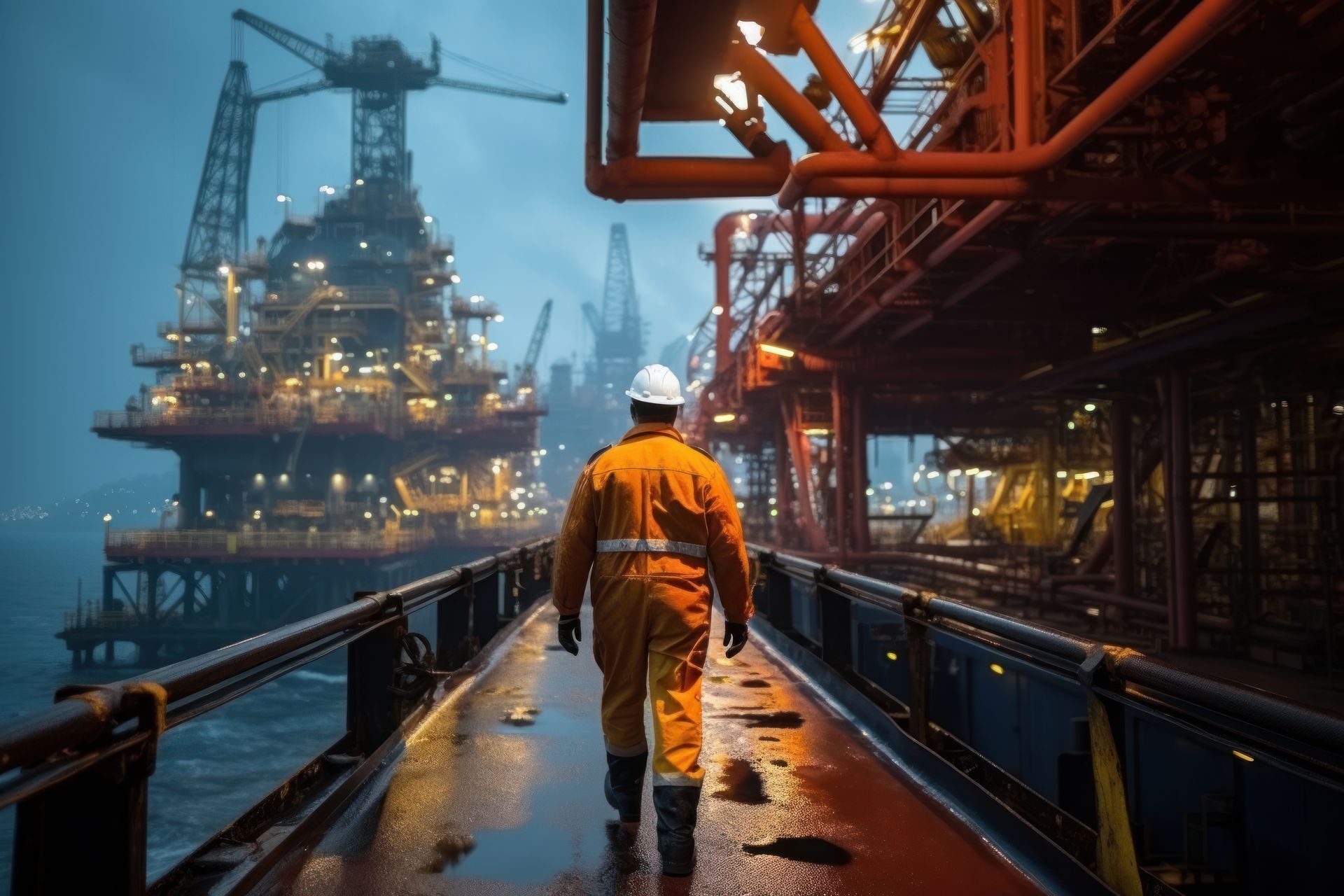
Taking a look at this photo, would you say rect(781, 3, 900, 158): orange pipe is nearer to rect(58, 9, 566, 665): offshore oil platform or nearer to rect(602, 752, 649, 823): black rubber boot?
rect(602, 752, 649, 823): black rubber boot

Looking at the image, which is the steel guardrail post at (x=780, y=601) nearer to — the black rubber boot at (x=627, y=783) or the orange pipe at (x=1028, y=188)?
the orange pipe at (x=1028, y=188)

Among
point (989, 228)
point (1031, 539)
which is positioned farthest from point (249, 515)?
point (989, 228)

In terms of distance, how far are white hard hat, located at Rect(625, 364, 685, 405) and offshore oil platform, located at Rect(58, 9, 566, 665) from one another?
46.0 m

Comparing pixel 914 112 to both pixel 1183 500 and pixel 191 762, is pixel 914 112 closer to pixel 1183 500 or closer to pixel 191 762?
pixel 1183 500

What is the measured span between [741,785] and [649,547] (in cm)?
163

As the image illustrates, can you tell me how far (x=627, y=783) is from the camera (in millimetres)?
4270

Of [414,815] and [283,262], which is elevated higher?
[283,262]

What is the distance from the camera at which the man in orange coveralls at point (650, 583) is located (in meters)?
4.02

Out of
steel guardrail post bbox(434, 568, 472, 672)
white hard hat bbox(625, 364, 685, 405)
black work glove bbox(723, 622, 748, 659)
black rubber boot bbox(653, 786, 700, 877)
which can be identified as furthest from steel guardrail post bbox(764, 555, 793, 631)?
black rubber boot bbox(653, 786, 700, 877)

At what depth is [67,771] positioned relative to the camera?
7.43 feet

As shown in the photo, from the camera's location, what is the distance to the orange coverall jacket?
4043 mm

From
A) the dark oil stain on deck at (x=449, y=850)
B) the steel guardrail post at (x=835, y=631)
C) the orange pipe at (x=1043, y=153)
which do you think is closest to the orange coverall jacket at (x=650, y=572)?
the dark oil stain on deck at (x=449, y=850)

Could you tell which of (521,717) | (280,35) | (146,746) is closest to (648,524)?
(146,746)

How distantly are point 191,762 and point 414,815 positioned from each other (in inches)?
1158
